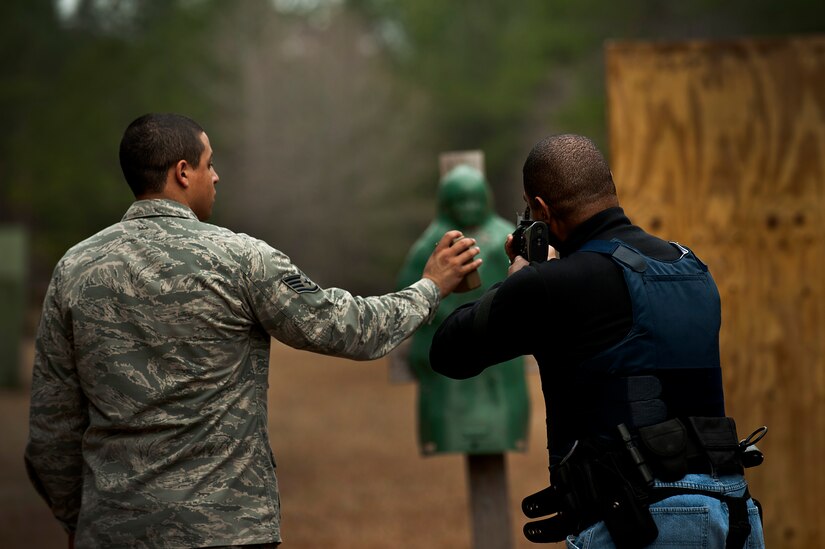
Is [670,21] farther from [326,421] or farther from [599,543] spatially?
[599,543]

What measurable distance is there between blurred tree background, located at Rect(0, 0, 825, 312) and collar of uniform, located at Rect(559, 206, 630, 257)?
15.9 meters

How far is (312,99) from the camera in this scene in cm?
2711

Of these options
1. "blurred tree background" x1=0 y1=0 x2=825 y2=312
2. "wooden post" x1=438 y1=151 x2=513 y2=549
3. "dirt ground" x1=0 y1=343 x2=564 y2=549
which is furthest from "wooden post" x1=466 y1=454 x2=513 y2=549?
"blurred tree background" x1=0 y1=0 x2=825 y2=312

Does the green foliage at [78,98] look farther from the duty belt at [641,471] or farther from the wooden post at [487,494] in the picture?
the duty belt at [641,471]

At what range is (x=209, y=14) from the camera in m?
26.6

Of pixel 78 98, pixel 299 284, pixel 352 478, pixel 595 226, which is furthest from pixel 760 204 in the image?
pixel 78 98

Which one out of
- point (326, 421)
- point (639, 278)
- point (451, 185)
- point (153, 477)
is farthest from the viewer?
point (326, 421)

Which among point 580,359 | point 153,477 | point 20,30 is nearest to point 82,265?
point 153,477

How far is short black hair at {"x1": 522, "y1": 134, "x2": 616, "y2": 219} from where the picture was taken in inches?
117

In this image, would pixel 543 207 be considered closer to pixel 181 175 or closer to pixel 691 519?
pixel 691 519

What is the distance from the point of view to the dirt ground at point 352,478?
27.3 ft

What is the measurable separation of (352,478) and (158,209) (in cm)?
802

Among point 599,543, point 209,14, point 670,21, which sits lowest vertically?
point 599,543

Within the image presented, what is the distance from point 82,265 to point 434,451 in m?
2.79
